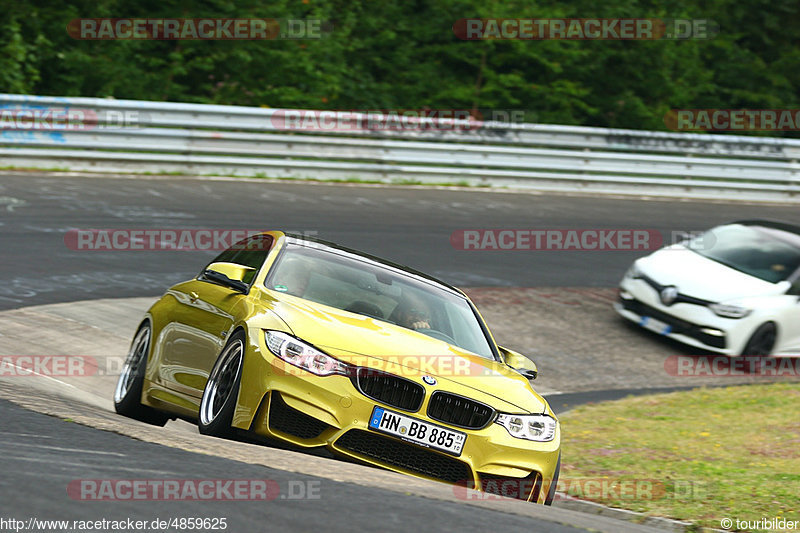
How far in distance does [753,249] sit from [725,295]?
1401 millimetres

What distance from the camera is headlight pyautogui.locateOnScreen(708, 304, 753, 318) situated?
42.7ft

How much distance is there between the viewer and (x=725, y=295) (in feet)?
43.3

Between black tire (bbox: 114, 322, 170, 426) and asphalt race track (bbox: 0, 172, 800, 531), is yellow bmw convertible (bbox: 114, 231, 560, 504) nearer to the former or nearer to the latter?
black tire (bbox: 114, 322, 170, 426)

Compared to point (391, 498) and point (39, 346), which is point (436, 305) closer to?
point (391, 498)

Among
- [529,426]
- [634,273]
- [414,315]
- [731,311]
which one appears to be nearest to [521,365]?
[414,315]

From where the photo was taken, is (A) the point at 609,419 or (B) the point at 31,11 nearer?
(A) the point at 609,419

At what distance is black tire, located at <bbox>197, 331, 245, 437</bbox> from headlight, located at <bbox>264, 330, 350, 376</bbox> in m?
0.24

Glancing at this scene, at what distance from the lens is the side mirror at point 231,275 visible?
7.20 m

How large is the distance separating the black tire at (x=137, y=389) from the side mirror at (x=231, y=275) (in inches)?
40.1

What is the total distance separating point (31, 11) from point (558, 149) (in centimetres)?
1106

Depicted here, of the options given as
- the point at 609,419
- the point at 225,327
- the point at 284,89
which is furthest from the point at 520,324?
the point at 284,89

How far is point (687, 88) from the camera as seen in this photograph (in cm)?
2953

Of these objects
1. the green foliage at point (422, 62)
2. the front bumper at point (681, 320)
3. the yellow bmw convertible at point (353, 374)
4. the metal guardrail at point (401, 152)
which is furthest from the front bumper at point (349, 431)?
the green foliage at point (422, 62)

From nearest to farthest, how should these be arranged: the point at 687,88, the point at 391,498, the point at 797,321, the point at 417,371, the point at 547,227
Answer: the point at 391,498 < the point at 417,371 < the point at 797,321 < the point at 547,227 < the point at 687,88
